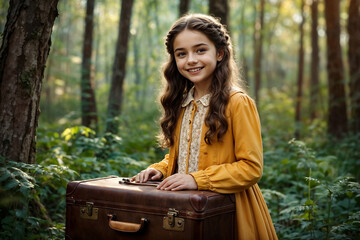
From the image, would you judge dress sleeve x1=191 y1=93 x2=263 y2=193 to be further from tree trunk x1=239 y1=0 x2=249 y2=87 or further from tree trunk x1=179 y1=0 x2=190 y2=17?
tree trunk x1=179 y1=0 x2=190 y2=17

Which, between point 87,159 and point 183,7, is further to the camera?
point 183,7

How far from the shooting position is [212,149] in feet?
9.20

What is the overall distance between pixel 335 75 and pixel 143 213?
32.1ft

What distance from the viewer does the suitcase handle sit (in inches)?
99.0

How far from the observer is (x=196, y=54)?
294 cm

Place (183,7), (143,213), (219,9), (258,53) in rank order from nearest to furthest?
(143,213), (219,9), (183,7), (258,53)

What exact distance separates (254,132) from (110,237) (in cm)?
129

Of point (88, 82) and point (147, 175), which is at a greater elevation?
point (88, 82)

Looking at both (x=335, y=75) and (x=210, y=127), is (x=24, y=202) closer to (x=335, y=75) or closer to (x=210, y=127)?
(x=210, y=127)

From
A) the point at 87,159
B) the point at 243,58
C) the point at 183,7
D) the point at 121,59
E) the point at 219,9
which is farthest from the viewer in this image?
the point at 243,58

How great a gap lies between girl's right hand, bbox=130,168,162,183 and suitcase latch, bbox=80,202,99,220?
1.37 feet

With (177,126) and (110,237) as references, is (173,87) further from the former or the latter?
(110,237)

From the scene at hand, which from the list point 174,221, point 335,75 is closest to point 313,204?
point 174,221

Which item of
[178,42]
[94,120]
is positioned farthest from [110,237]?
[94,120]
